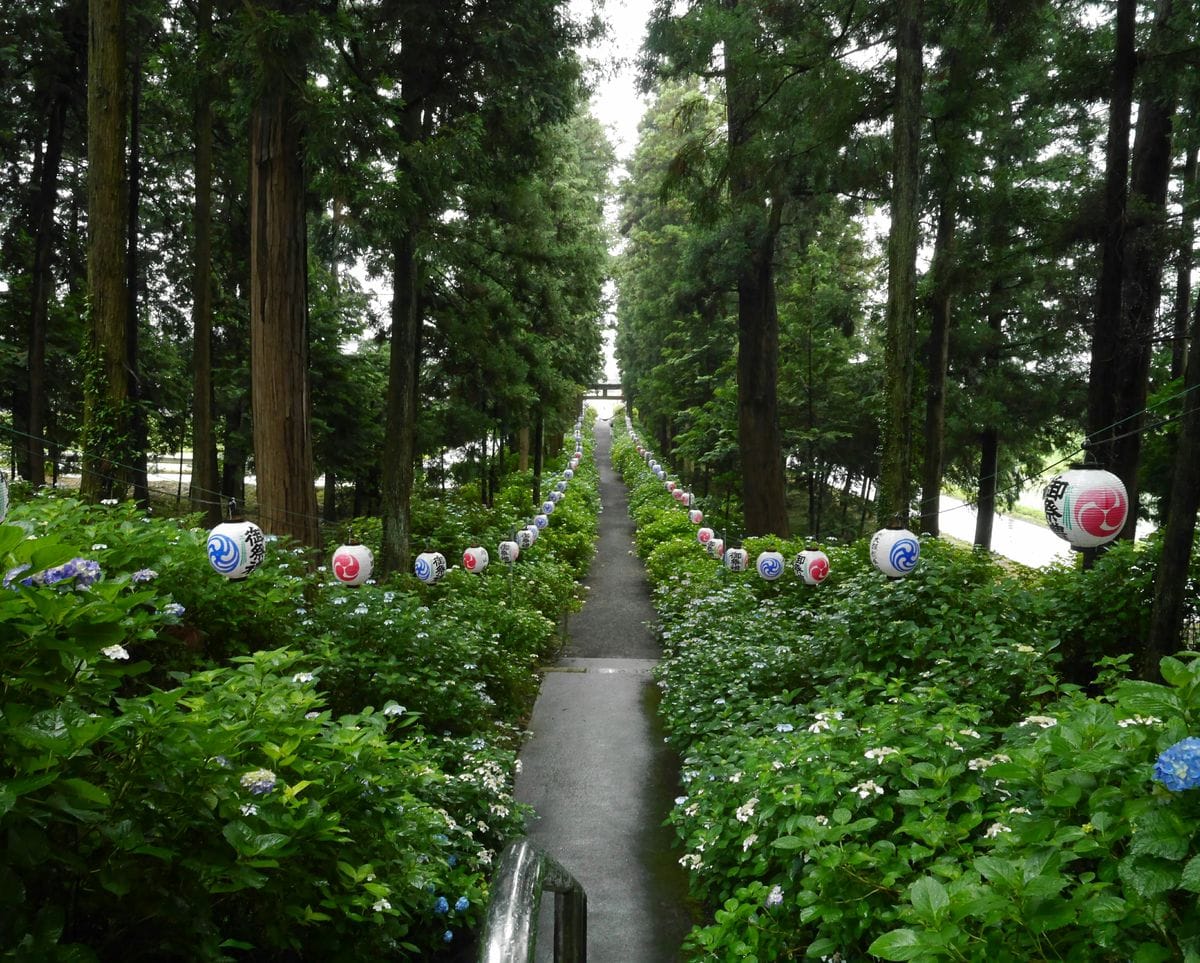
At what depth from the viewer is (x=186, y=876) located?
1996mm

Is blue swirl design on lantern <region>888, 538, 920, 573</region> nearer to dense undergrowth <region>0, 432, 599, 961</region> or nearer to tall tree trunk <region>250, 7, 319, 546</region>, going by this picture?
dense undergrowth <region>0, 432, 599, 961</region>

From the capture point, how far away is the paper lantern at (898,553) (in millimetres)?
6641

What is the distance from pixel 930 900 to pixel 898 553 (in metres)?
4.96

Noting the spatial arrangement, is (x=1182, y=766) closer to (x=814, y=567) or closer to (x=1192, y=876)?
(x=1192, y=876)

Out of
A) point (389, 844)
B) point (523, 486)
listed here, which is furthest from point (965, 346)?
point (389, 844)

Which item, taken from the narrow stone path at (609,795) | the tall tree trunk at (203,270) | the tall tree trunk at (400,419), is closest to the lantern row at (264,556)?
the tall tree trunk at (400,419)

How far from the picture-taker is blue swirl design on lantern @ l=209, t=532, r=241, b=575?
16.2 feet

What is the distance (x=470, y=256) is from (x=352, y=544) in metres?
6.59

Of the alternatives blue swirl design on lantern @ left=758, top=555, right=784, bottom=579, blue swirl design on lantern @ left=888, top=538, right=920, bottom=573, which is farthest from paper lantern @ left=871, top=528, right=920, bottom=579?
blue swirl design on lantern @ left=758, top=555, right=784, bottom=579

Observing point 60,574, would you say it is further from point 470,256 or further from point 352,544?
point 470,256

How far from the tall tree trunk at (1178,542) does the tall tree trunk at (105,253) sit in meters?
8.42

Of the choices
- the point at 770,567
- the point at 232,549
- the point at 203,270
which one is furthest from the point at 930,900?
the point at 203,270

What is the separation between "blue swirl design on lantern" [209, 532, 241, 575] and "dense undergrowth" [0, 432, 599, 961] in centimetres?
9

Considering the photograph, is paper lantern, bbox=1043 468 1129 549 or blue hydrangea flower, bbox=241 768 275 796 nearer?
blue hydrangea flower, bbox=241 768 275 796
